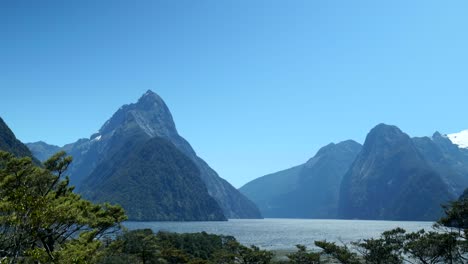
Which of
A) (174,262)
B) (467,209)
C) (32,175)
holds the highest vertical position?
(32,175)

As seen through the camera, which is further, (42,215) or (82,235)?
(82,235)

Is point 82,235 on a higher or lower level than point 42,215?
lower

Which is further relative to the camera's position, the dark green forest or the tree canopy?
the dark green forest

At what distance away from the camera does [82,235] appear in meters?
35.8

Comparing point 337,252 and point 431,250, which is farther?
point 337,252

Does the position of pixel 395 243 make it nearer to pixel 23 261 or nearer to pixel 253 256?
pixel 253 256

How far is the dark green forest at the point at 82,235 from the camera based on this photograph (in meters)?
20.9

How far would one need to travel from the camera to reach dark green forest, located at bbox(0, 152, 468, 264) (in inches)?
821

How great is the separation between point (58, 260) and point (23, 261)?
3.61 metres

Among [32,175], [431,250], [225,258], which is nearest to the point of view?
[32,175]

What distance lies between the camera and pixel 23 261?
26125 millimetres

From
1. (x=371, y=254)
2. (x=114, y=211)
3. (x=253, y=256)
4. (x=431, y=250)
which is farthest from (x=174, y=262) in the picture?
(x=431, y=250)

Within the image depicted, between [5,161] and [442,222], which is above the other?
[5,161]

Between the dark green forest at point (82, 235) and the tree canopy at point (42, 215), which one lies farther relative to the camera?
the dark green forest at point (82, 235)
